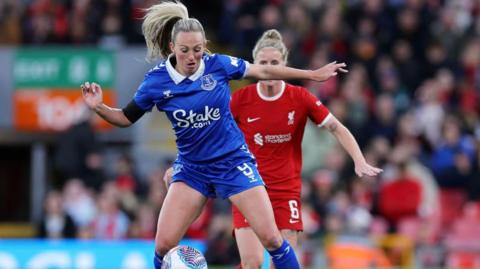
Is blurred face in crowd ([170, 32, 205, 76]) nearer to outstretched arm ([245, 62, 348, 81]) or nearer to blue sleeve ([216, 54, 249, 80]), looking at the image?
blue sleeve ([216, 54, 249, 80])

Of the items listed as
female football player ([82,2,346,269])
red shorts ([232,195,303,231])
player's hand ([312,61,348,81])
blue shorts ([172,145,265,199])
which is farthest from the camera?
red shorts ([232,195,303,231])

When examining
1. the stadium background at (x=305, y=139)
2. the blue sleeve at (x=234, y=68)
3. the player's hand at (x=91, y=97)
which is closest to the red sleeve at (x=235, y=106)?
the blue sleeve at (x=234, y=68)

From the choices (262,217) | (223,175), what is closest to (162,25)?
(223,175)

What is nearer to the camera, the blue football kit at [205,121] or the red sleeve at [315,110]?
the blue football kit at [205,121]

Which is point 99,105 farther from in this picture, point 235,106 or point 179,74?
point 235,106

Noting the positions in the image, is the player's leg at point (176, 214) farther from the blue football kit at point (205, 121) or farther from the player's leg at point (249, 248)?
the player's leg at point (249, 248)

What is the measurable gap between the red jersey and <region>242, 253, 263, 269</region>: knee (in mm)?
594

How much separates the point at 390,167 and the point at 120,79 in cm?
507

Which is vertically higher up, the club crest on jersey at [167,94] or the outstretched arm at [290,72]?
the outstretched arm at [290,72]

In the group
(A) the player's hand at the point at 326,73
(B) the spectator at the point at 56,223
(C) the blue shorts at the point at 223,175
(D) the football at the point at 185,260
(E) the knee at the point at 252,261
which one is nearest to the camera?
(D) the football at the point at 185,260

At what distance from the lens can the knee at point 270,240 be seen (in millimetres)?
9586

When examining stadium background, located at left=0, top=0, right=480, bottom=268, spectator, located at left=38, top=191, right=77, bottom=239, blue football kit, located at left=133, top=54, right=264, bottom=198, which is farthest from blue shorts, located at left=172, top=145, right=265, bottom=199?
spectator, located at left=38, top=191, right=77, bottom=239

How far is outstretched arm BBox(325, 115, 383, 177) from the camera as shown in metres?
9.75

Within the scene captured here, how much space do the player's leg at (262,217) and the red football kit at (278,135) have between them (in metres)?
0.88
